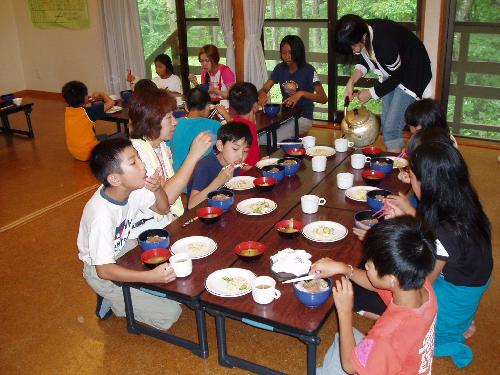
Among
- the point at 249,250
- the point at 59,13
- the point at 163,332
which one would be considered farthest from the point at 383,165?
the point at 59,13

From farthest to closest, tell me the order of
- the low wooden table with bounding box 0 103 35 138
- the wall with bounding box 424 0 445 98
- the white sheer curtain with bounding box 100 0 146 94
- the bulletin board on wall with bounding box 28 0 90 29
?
the bulletin board on wall with bounding box 28 0 90 29 < the white sheer curtain with bounding box 100 0 146 94 < the low wooden table with bounding box 0 103 35 138 < the wall with bounding box 424 0 445 98

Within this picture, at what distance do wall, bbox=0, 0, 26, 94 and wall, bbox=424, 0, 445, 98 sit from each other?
6439 mm

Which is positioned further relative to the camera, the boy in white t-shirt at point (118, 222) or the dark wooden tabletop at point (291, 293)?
the boy in white t-shirt at point (118, 222)

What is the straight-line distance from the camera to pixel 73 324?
2.82m

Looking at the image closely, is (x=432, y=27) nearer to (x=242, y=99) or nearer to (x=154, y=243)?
(x=242, y=99)

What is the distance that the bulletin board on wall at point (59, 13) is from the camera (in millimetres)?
7336

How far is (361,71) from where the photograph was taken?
4176 mm

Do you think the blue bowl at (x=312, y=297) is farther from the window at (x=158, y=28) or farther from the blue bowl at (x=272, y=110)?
the window at (x=158, y=28)

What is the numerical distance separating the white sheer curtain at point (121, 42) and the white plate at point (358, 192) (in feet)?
16.4

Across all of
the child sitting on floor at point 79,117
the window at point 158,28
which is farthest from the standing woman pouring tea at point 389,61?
the window at point 158,28

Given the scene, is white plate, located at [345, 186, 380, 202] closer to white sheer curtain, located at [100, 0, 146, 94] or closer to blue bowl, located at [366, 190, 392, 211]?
blue bowl, located at [366, 190, 392, 211]

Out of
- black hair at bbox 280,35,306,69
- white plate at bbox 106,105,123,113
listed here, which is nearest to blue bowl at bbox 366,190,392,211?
black hair at bbox 280,35,306,69

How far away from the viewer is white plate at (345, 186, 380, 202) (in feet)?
8.74

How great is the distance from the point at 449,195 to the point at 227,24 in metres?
4.81
